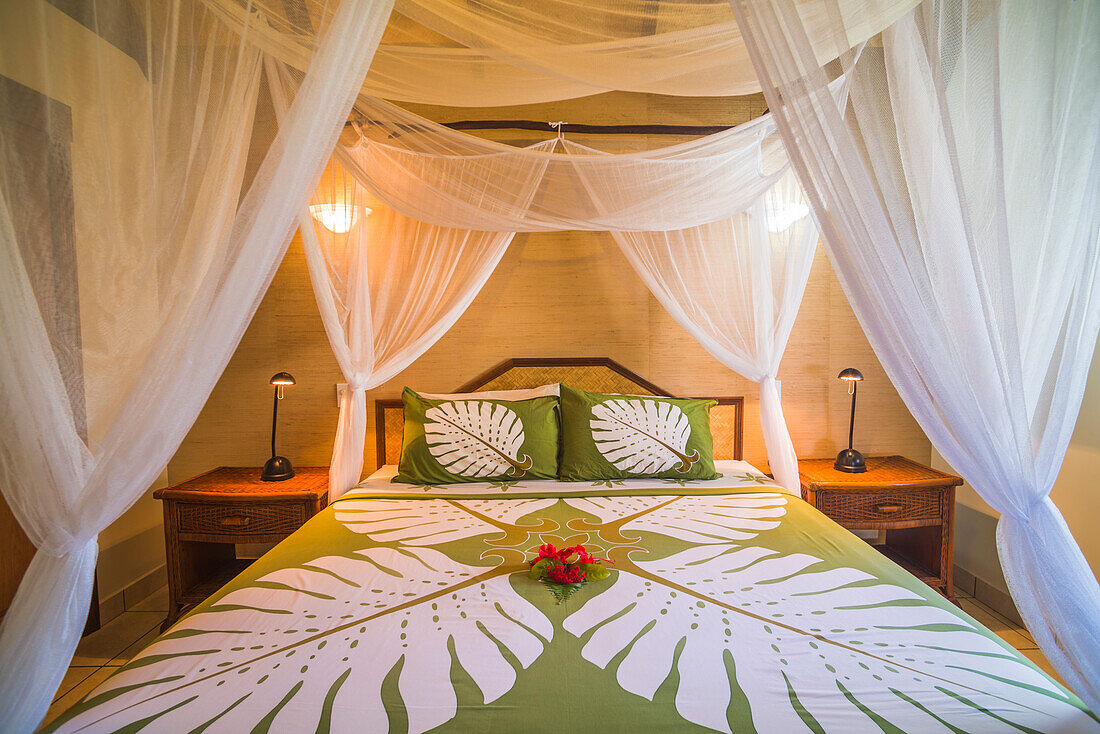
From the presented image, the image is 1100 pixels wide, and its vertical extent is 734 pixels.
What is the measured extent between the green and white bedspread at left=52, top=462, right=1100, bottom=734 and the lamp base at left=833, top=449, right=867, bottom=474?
913 millimetres

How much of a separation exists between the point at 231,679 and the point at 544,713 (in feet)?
2.34

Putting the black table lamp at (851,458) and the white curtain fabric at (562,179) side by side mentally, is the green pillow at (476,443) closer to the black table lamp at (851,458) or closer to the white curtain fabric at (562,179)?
the white curtain fabric at (562,179)

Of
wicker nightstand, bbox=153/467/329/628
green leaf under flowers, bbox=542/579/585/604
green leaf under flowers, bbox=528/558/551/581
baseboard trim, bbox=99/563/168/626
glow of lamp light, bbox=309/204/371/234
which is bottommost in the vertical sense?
baseboard trim, bbox=99/563/168/626

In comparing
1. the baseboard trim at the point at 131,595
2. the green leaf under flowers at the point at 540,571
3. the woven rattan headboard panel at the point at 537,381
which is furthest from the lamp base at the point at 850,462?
the baseboard trim at the point at 131,595

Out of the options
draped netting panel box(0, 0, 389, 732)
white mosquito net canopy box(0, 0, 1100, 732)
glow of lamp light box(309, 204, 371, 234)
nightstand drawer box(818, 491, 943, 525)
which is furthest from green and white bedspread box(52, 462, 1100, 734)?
glow of lamp light box(309, 204, 371, 234)

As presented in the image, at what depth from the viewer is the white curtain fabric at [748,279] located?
9.08 feet

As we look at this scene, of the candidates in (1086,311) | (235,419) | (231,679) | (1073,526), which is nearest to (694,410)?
(1073,526)

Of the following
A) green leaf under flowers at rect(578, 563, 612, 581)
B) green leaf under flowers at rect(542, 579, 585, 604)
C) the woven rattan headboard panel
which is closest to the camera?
green leaf under flowers at rect(542, 579, 585, 604)

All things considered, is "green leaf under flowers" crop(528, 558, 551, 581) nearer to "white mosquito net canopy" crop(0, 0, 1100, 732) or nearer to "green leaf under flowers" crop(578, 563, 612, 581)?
"green leaf under flowers" crop(578, 563, 612, 581)

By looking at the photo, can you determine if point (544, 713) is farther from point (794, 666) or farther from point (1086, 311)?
point (1086, 311)

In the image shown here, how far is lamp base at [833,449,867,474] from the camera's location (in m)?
3.04

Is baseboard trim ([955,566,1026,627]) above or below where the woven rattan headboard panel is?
below

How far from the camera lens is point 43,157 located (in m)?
1.20

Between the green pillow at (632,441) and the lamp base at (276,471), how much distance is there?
137 cm
